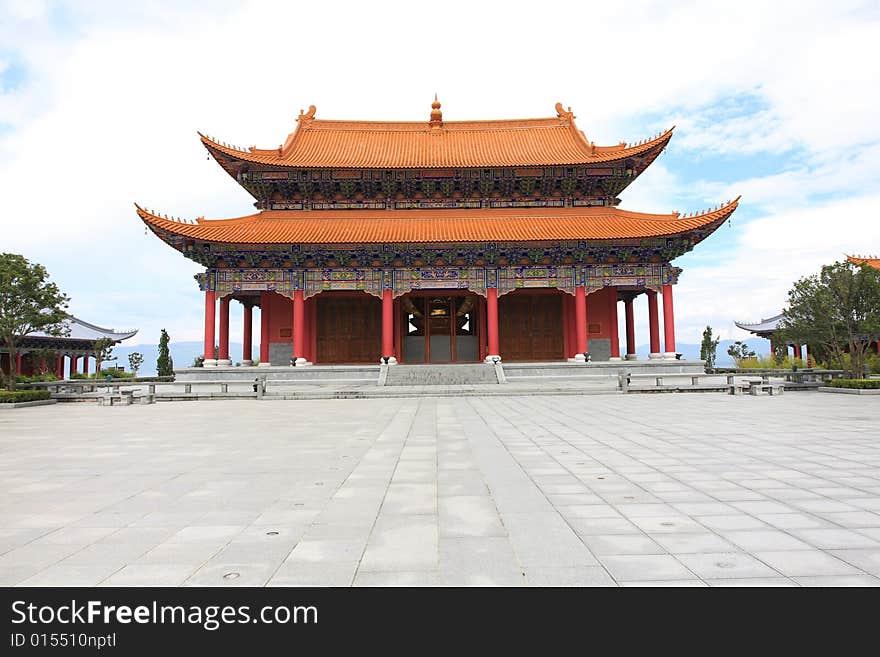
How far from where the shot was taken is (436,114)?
28.6 m

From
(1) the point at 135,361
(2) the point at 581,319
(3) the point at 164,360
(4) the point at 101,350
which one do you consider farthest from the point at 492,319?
(1) the point at 135,361

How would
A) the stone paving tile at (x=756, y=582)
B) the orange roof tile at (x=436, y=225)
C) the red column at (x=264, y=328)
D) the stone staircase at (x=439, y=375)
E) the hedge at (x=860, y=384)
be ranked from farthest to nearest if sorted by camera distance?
the red column at (x=264, y=328) → the orange roof tile at (x=436, y=225) → the stone staircase at (x=439, y=375) → the hedge at (x=860, y=384) → the stone paving tile at (x=756, y=582)

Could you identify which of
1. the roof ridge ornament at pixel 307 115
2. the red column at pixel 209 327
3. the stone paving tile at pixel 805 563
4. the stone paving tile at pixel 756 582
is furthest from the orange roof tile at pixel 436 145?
the stone paving tile at pixel 756 582

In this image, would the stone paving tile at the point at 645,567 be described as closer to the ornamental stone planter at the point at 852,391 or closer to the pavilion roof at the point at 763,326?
the ornamental stone planter at the point at 852,391

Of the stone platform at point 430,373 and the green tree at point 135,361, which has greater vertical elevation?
the green tree at point 135,361

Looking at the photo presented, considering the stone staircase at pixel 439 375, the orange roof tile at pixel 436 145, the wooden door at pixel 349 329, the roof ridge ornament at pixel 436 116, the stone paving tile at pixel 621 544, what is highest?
the roof ridge ornament at pixel 436 116

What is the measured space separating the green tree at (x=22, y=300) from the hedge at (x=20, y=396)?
135 centimetres

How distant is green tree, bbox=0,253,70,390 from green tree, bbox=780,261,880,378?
25133mm

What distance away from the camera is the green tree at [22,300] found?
660 inches

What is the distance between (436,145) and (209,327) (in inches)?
561

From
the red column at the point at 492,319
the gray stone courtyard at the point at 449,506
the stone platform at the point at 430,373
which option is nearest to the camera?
the gray stone courtyard at the point at 449,506

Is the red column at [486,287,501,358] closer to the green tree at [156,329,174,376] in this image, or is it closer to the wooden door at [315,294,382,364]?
the wooden door at [315,294,382,364]

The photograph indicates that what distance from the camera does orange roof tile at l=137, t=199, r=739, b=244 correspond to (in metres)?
21.5
